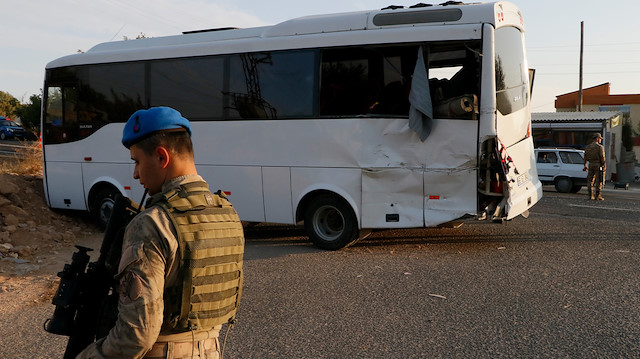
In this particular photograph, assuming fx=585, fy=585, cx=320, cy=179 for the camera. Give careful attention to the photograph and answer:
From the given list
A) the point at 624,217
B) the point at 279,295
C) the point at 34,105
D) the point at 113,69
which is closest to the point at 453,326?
the point at 279,295

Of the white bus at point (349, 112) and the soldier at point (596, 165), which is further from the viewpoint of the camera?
the soldier at point (596, 165)

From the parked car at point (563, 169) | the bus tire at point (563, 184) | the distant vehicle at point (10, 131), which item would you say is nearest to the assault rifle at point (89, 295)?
the parked car at point (563, 169)

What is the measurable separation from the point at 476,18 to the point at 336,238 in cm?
369

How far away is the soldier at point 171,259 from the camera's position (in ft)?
6.51

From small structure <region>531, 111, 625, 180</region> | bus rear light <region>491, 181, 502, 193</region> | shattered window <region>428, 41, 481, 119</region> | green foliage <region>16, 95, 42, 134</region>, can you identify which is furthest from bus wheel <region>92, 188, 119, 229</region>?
green foliage <region>16, 95, 42, 134</region>

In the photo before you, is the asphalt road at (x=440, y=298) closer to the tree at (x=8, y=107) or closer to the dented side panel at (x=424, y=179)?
the dented side panel at (x=424, y=179)

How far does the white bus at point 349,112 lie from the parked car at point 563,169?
1204 cm

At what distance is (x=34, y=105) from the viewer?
36812 millimetres

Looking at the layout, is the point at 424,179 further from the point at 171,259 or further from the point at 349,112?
the point at 171,259

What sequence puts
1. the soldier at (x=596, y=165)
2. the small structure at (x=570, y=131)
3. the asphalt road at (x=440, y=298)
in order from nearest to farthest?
the asphalt road at (x=440, y=298), the soldier at (x=596, y=165), the small structure at (x=570, y=131)

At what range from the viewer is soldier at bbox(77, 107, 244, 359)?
1985 millimetres

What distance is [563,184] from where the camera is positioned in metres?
20.6

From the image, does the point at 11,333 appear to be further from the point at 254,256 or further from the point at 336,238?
the point at 336,238

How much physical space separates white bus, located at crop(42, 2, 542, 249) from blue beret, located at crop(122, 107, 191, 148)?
20.0 feet
